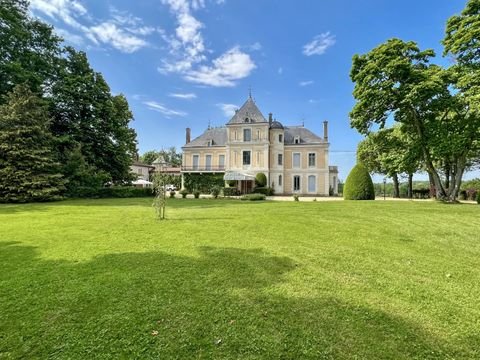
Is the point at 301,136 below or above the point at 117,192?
above

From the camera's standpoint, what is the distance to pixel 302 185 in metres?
30.3

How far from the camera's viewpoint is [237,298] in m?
3.00

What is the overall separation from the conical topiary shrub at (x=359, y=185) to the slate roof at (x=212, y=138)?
1745 cm

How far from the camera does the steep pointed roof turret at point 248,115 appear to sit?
29266 millimetres

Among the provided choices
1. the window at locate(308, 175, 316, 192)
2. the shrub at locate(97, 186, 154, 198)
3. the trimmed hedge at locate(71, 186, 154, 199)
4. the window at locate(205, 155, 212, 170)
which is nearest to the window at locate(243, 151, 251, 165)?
the window at locate(205, 155, 212, 170)

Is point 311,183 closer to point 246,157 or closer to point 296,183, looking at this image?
point 296,183

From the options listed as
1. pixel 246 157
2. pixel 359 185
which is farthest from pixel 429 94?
pixel 246 157

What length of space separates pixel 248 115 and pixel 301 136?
273 inches

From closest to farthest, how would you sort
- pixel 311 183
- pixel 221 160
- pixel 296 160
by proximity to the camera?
1. pixel 311 183
2. pixel 296 160
3. pixel 221 160

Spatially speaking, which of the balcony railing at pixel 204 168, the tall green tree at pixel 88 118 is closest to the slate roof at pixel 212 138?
the balcony railing at pixel 204 168

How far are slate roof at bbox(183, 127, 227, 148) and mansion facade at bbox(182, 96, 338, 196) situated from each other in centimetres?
78

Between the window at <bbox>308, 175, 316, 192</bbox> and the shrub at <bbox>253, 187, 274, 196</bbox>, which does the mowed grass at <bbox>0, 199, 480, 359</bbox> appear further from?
the window at <bbox>308, 175, 316, 192</bbox>

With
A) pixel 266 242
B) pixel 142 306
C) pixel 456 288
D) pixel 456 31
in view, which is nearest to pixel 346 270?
pixel 456 288

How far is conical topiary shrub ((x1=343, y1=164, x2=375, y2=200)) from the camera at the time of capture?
17.2m
